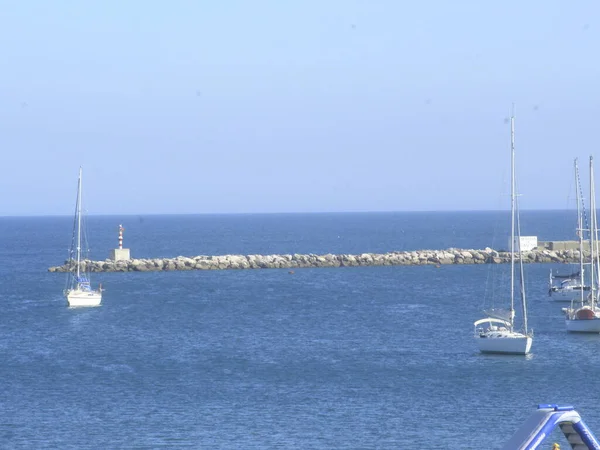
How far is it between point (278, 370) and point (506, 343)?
348 inches

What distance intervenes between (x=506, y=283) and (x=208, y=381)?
144 feet

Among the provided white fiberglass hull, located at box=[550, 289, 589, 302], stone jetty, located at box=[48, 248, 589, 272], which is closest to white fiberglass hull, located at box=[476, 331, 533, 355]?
white fiberglass hull, located at box=[550, 289, 589, 302]

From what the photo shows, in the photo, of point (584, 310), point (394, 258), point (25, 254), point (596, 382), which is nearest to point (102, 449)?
point (596, 382)

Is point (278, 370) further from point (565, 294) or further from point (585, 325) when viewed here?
point (565, 294)

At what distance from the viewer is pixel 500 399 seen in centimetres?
3466

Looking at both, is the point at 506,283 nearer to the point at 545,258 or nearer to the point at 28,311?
the point at 545,258

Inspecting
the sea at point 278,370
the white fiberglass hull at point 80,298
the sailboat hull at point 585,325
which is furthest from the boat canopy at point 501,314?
the white fiberglass hull at point 80,298

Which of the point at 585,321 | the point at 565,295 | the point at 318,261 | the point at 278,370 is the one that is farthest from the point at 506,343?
the point at 318,261

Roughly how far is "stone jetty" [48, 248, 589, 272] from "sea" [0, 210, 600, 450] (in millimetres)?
17371

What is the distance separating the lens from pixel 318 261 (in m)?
96.2

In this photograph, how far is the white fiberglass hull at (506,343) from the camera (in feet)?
139

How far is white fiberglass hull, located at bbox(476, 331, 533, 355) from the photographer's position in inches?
1671

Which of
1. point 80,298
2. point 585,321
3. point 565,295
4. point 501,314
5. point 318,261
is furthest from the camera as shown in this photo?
point 318,261

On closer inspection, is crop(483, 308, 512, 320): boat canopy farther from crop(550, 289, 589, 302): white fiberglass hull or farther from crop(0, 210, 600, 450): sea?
crop(550, 289, 589, 302): white fiberglass hull
